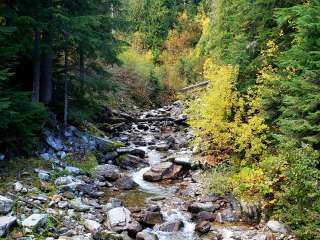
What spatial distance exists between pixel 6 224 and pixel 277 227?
7784mm

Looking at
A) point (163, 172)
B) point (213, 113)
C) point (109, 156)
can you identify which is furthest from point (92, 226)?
point (109, 156)

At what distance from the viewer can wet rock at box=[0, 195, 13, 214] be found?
11573 mm

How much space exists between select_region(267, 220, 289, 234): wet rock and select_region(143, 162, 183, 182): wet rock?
6826mm

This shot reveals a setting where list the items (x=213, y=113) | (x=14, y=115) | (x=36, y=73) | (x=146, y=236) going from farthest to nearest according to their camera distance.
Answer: (x=36, y=73)
(x=213, y=113)
(x=14, y=115)
(x=146, y=236)

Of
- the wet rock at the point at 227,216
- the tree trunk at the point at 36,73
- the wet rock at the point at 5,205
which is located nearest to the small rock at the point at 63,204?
the wet rock at the point at 5,205

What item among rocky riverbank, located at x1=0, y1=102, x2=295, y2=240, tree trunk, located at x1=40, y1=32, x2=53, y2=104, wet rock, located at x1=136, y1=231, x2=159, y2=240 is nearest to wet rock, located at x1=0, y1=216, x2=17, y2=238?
rocky riverbank, located at x1=0, y1=102, x2=295, y2=240

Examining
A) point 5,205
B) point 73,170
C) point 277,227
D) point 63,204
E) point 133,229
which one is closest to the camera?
point 5,205

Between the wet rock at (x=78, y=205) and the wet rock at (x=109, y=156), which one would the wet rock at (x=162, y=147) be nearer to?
the wet rock at (x=109, y=156)

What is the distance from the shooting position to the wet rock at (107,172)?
59.2 ft

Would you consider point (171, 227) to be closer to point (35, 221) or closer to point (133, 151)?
point (35, 221)

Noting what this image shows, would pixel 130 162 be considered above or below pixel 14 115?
below

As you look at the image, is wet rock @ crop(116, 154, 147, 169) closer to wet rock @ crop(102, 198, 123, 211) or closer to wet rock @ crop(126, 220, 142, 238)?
wet rock @ crop(102, 198, 123, 211)

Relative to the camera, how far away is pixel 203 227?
523 inches

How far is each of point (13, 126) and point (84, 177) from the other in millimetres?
3616
